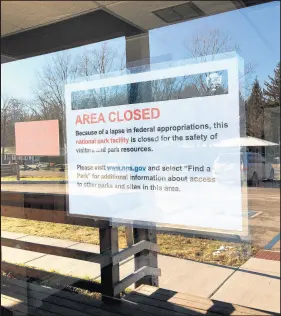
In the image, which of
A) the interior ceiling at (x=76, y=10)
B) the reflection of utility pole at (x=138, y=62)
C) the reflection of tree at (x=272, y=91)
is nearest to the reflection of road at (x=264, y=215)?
the reflection of tree at (x=272, y=91)

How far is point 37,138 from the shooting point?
7.90 ft

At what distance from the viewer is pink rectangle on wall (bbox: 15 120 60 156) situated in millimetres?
2296

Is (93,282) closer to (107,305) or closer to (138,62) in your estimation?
(107,305)

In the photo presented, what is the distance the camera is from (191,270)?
1.94m

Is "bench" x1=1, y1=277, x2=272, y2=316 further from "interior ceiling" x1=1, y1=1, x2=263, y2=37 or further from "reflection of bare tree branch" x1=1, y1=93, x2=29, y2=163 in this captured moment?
"interior ceiling" x1=1, y1=1, x2=263, y2=37

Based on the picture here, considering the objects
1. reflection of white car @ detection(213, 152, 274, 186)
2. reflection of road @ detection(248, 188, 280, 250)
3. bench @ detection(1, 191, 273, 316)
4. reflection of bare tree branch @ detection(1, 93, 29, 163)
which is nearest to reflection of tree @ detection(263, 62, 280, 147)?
reflection of white car @ detection(213, 152, 274, 186)

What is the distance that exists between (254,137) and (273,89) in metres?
0.24

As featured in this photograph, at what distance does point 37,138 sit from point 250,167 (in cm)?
148

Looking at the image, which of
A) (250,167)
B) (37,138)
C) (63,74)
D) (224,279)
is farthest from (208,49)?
(37,138)

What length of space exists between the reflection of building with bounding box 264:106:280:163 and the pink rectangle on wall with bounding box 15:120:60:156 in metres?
1.31

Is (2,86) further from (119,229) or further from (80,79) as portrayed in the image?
(119,229)

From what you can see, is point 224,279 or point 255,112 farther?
point 224,279

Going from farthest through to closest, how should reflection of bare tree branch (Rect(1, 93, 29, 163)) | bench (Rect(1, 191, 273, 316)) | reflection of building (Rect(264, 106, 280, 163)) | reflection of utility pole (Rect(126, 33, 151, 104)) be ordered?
reflection of bare tree branch (Rect(1, 93, 29, 163)), bench (Rect(1, 191, 273, 316)), reflection of utility pole (Rect(126, 33, 151, 104)), reflection of building (Rect(264, 106, 280, 163))

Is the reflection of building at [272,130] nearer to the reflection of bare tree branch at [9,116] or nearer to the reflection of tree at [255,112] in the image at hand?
the reflection of tree at [255,112]
